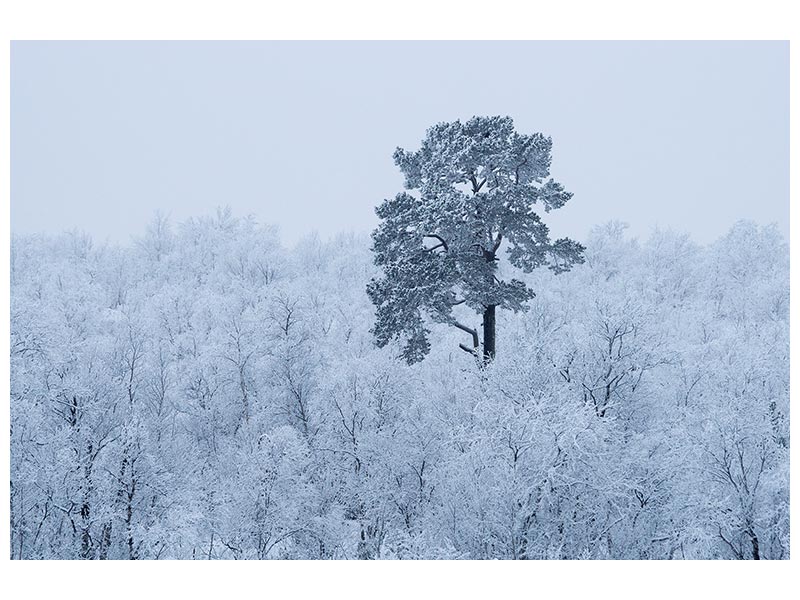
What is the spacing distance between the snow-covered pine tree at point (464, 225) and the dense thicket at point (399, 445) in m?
1.76

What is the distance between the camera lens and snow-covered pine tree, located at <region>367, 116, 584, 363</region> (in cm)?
1448

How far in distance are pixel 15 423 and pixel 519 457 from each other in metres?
10.6

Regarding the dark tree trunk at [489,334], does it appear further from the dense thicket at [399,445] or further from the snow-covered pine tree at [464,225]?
the dense thicket at [399,445]

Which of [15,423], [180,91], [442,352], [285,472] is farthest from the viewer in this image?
[180,91]

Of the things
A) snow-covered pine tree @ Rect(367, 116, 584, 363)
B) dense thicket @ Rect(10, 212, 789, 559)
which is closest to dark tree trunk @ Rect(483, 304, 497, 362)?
snow-covered pine tree @ Rect(367, 116, 584, 363)

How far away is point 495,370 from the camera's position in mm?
12672

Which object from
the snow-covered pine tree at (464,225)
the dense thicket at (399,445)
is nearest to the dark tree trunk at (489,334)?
the snow-covered pine tree at (464,225)

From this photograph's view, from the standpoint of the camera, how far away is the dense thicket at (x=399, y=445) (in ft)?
35.5

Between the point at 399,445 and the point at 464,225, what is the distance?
6076 mm

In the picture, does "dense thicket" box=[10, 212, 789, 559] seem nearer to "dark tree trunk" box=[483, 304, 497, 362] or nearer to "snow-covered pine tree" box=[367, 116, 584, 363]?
"dark tree trunk" box=[483, 304, 497, 362]

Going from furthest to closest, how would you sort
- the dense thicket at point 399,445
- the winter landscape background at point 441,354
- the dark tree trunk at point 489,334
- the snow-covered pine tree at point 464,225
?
1. the dark tree trunk at point 489,334
2. the snow-covered pine tree at point 464,225
3. the winter landscape background at point 441,354
4. the dense thicket at point 399,445

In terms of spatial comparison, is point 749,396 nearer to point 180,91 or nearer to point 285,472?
point 285,472

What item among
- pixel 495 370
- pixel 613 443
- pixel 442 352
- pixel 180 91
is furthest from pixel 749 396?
pixel 180 91

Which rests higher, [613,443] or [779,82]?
[779,82]
